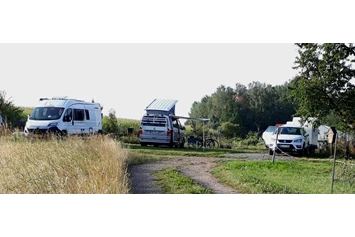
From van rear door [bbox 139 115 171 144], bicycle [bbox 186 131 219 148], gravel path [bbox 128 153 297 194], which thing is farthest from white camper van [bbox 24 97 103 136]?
bicycle [bbox 186 131 219 148]

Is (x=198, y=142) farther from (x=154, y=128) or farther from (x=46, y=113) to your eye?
(x=46, y=113)

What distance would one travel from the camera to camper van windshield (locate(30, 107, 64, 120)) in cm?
938

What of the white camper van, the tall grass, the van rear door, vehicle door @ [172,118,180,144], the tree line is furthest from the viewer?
vehicle door @ [172,118,180,144]

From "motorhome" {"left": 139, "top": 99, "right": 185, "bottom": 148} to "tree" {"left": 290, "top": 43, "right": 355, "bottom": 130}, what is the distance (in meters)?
4.02

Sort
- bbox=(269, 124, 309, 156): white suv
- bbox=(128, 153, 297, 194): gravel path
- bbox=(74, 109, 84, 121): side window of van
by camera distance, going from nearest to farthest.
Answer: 1. bbox=(128, 153, 297, 194): gravel path
2. bbox=(74, 109, 84, 121): side window of van
3. bbox=(269, 124, 309, 156): white suv

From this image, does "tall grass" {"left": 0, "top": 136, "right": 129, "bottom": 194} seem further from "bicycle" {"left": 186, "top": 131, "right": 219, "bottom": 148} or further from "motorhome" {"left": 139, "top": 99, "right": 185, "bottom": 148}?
"bicycle" {"left": 186, "top": 131, "right": 219, "bottom": 148}

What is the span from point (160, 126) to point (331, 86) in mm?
4947

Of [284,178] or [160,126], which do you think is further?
[160,126]

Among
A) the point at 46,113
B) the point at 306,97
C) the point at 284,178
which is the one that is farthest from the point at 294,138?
the point at 46,113

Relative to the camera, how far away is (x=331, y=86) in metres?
9.32

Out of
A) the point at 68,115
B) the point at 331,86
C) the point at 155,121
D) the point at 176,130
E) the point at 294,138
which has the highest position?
the point at 331,86

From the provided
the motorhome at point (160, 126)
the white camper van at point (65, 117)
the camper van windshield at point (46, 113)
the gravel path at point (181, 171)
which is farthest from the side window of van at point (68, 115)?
the gravel path at point (181, 171)
